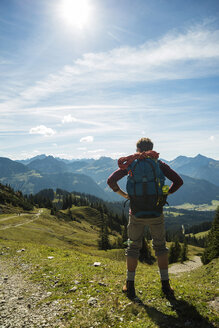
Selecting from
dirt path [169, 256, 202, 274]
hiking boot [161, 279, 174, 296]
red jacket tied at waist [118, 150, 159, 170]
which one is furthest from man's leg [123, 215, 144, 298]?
dirt path [169, 256, 202, 274]

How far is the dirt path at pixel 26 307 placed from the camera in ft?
18.1

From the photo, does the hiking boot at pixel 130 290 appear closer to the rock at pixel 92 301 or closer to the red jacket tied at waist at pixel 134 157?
the rock at pixel 92 301

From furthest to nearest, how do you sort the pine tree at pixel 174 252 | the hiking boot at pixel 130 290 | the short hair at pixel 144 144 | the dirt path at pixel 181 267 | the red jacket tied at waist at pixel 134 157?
1. the pine tree at pixel 174 252
2. the dirt path at pixel 181 267
3. the short hair at pixel 144 144
4. the hiking boot at pixel 130 290
5. the red jacket tied at waist at pixel 134 157

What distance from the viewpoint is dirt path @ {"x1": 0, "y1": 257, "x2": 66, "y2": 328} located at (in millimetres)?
5523

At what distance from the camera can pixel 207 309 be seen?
19.1 ft

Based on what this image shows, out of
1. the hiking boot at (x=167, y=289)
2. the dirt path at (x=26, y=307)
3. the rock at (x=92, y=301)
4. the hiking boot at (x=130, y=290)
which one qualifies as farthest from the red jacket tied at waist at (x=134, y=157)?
the dirt path at (x=26, y=307)

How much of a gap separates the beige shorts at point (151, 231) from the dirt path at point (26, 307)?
9.64 feet

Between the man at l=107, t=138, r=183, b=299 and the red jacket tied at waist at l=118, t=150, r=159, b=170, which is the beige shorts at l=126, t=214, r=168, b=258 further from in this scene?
the red jacket tied at waist at l=118, t=150, r=159, b=170

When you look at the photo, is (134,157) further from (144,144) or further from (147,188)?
(147,188)

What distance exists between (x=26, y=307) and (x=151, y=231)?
479 centimetres

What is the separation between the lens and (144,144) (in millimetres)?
7082

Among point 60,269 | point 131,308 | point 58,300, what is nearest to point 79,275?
point 60,269

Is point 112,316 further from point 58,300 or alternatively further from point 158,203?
point 158,203

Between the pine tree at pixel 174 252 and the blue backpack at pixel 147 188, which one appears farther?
the pine tree at pixel 174 252
